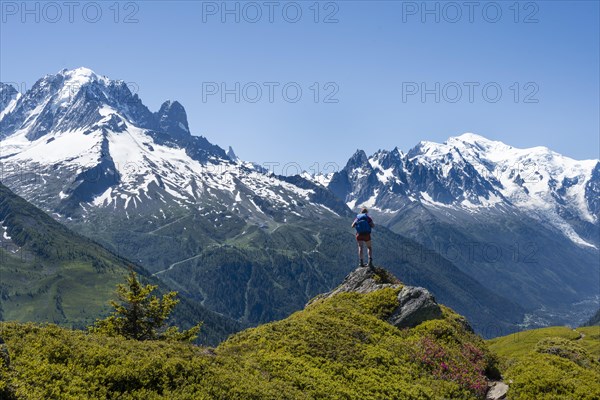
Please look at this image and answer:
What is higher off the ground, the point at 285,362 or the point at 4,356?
the point at 4,356

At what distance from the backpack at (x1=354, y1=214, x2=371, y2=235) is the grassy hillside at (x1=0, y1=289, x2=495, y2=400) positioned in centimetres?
843

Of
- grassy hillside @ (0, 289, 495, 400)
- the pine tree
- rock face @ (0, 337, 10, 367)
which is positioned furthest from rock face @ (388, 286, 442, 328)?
rock face @ (0, 337, 10, 367)

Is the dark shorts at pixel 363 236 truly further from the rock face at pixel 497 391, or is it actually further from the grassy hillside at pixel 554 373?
the rock face at pixel 497 391

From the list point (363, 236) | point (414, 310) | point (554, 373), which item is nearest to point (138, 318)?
point (363, 236)

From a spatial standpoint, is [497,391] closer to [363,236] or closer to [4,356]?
[363,236]

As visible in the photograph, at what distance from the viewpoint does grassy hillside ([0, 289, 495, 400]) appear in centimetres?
1722

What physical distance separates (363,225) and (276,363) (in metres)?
19.4

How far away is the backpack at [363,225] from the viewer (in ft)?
132

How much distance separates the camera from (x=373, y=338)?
27547 millimetres

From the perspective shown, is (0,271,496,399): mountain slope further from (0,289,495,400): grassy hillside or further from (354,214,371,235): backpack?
(354,214,371,235): backpack

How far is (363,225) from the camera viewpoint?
40312 mm

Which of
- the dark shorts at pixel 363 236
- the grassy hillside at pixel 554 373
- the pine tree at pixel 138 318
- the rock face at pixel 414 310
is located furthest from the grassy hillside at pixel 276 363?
the dark shorts at pixel 363 236

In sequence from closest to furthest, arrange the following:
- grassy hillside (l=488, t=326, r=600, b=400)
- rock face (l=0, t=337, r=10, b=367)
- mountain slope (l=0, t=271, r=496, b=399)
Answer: rock face (l=0, t=337, r=10, b=367)
mountain slope (l=0, t=271, r=496, b=399)
grassy hillside (l=488, t=326, r=600, b=400)

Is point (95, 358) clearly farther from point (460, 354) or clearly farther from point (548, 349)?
point (548, 349)
